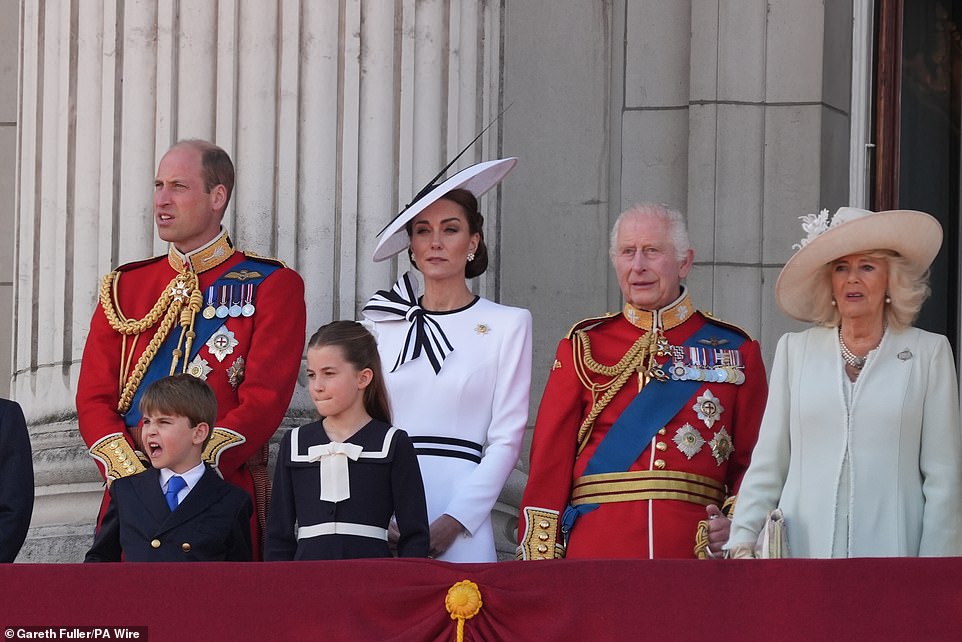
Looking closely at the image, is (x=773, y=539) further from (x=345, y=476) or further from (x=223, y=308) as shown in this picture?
(x=223, y=308)

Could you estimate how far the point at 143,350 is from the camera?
20.0ft

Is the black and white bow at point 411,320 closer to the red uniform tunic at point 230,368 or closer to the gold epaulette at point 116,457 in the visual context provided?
the red uniform tunic at point 230,368

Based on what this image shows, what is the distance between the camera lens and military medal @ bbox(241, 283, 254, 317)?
6.10 m

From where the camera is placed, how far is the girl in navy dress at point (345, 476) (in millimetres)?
5246

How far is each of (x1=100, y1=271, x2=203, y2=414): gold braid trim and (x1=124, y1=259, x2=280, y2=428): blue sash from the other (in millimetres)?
14

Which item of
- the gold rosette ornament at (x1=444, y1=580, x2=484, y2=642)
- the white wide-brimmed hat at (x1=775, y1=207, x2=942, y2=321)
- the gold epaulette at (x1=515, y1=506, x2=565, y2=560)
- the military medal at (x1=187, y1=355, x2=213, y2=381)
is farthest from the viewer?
the military medal at (x1=187, y1=355, x2=213, y2=381)

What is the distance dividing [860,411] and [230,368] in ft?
6.10

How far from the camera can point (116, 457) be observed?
19.0 feet

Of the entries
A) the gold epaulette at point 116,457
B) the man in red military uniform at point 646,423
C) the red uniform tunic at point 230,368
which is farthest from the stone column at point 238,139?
the man in red military uniform at point 646,423

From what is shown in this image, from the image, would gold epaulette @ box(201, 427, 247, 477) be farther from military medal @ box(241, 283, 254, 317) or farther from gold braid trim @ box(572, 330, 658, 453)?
gold braid trim @ box(572, 330, 658, 453)

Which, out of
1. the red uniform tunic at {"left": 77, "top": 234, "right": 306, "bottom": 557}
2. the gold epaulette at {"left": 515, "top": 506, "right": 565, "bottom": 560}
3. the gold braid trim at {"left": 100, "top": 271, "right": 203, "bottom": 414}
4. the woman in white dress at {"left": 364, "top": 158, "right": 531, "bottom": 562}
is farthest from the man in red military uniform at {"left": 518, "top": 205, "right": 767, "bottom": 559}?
the gold braid trim at {"left": 100, "top": 271, "right": 203, "bottom": 414}

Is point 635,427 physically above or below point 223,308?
below

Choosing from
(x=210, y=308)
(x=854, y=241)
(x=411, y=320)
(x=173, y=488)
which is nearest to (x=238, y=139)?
(x=210, y=308)

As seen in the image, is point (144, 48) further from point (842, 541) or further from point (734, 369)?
point (842, 541)
